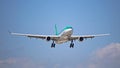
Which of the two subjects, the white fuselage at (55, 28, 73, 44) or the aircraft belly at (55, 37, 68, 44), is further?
the aircraft belly at (55, 37, 68, 44)

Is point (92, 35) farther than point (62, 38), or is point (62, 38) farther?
point (92, 35)

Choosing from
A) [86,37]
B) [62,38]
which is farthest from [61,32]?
[86,37]

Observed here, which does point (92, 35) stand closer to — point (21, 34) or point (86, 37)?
point (86, 37)

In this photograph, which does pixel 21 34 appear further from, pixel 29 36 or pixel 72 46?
pixel 72 46

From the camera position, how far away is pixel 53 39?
238 ft

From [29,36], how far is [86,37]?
1073 cm

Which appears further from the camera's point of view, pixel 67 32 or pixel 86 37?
pixel 86 37

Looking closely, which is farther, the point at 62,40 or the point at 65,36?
the point at 62,40

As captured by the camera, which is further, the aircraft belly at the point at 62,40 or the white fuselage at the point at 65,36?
the aircraft belly at the point at 62,40

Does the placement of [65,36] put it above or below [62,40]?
above

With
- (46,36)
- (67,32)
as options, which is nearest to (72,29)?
(67,32)

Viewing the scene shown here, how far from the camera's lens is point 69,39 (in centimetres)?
7112

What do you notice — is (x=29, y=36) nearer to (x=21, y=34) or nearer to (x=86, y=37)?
(x=21, y=34)

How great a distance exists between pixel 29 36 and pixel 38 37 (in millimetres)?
1860
